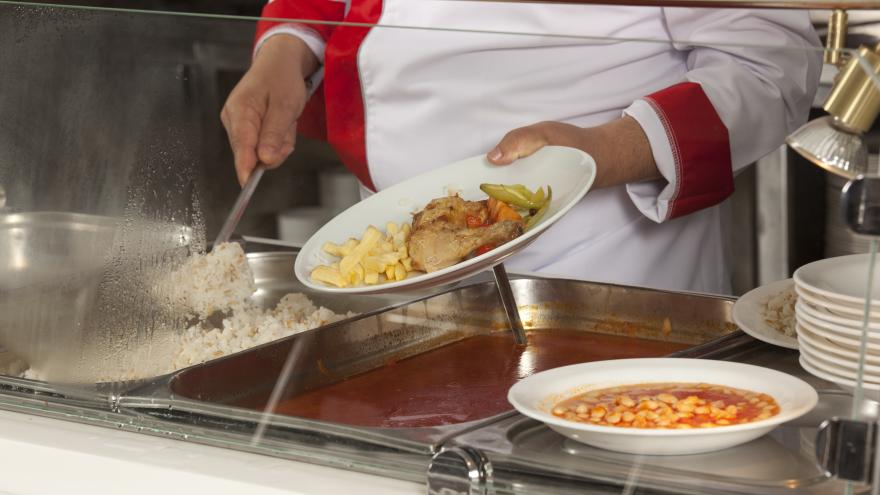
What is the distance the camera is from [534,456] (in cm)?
68

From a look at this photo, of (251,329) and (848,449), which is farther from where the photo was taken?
(251,329)

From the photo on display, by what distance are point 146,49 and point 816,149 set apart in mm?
633

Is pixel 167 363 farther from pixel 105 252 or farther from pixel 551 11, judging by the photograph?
pixel 551 11

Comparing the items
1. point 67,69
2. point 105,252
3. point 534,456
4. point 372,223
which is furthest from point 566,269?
point 67,69

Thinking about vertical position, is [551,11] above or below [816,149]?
above

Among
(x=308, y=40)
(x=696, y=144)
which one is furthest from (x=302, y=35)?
(x=696, y=144)

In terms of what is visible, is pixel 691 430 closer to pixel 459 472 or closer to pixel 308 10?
pixel 459 472

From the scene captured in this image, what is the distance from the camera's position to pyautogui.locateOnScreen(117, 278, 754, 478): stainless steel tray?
2.61 feet

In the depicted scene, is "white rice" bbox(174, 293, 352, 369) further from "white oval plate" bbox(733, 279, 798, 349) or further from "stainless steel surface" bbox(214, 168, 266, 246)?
"white oval plate" bbox(733, 279, 798, 349)

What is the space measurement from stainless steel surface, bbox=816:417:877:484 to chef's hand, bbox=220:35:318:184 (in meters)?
0.53

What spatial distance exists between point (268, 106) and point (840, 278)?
538mm

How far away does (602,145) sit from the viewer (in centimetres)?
83

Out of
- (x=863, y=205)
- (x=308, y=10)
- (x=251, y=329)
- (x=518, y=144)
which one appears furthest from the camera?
(x=308, y=10)

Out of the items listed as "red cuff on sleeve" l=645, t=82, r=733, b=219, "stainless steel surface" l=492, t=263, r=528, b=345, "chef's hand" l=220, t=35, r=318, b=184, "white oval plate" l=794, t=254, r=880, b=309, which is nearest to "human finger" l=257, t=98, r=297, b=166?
"chef's hand" l=220, t=35, r=318, b=184
